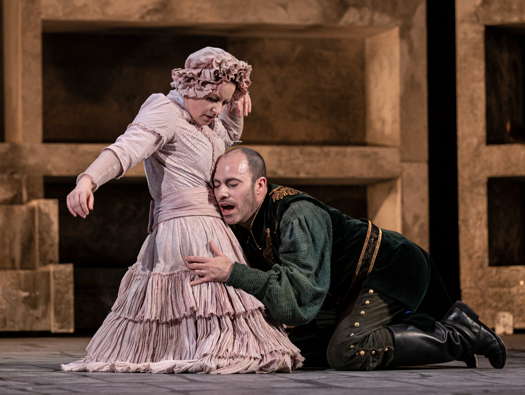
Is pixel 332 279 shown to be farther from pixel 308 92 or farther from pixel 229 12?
pixel 308 92

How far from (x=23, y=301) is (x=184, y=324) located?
8.92 feet

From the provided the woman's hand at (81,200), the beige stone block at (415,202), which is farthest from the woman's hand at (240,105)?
the beige stone block at (415,202)

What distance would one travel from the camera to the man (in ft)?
14.0

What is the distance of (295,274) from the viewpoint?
426cm

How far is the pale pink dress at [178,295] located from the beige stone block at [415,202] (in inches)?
117

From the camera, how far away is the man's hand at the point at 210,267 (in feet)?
14.0

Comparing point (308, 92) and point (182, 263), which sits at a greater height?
point (308, 92)

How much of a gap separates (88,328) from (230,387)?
381 cm

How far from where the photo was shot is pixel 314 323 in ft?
15.3

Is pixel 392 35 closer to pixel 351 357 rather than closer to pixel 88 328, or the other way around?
pixel 88 328

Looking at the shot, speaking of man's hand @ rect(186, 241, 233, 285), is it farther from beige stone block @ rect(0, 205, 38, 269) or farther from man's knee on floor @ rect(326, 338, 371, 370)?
beige stone block @ rect(0, 205, 38, 269)

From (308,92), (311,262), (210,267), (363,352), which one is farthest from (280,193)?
(308,92)

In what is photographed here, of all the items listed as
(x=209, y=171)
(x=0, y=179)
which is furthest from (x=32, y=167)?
(x=209, y=171)

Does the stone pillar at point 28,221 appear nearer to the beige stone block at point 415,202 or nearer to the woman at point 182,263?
the beige stone block at point 415,202
